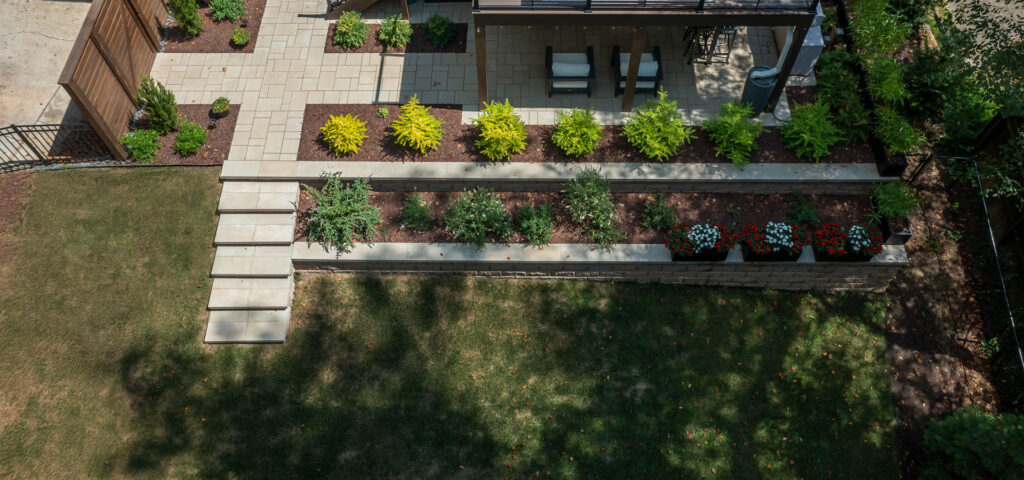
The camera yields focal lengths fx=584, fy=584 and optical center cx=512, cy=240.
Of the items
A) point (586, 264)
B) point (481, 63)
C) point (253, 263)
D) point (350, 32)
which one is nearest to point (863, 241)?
point (586, 264)

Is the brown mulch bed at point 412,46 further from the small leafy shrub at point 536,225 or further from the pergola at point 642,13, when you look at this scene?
the small leafy shrub at point 536,225

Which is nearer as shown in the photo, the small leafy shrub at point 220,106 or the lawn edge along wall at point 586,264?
the lawn edge along wall at point 586,264

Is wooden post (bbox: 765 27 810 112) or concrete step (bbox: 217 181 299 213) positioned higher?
wooden post (bbox: 765 27 810 112)

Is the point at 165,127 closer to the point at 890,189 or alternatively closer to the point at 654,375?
the point at 654,375

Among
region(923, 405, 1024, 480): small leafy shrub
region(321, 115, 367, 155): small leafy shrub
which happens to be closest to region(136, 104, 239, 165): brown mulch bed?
region(321, 115, 367, 155): small leafy shrub

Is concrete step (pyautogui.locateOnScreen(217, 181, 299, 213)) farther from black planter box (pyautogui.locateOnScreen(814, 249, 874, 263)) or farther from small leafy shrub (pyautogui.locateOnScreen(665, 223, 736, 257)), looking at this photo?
black planter box (pyautogui.locateOnScreen(814, 249, 874, 263))

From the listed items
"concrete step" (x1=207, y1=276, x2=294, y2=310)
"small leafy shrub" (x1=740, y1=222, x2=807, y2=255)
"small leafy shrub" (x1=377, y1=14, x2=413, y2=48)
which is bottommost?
"concrete step" (x1=207, y1=276, x2=294, y2=310)

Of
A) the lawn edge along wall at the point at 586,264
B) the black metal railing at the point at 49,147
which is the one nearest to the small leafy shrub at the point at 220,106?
the black metal railing at the point at 49,147
